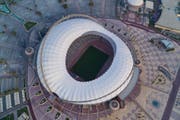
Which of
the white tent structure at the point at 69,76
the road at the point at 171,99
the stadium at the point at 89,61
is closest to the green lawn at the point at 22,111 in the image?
the stadium at the point at 89,61

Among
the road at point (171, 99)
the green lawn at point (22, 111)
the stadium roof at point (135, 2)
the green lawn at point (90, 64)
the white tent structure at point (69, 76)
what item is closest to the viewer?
the white tent structure at point (69, 76)

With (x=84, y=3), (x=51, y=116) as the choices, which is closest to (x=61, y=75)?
(x=51, y=116)

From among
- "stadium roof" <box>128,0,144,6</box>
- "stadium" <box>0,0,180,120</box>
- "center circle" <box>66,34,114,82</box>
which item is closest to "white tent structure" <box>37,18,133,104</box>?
"stadium" <box>0,0,180,120</box>

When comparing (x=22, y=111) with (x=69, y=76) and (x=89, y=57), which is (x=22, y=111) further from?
(x=89, y=57)

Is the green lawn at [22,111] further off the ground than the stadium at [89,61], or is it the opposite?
the stadium at [89,61]

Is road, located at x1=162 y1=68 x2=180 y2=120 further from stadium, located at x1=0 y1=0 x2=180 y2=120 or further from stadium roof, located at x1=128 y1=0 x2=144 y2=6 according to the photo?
stadium roof, located at x1=128 y1=0 x2=144 y2=6

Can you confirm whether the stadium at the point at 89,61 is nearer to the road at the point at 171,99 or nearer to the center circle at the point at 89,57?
the road at the point at 171,99
